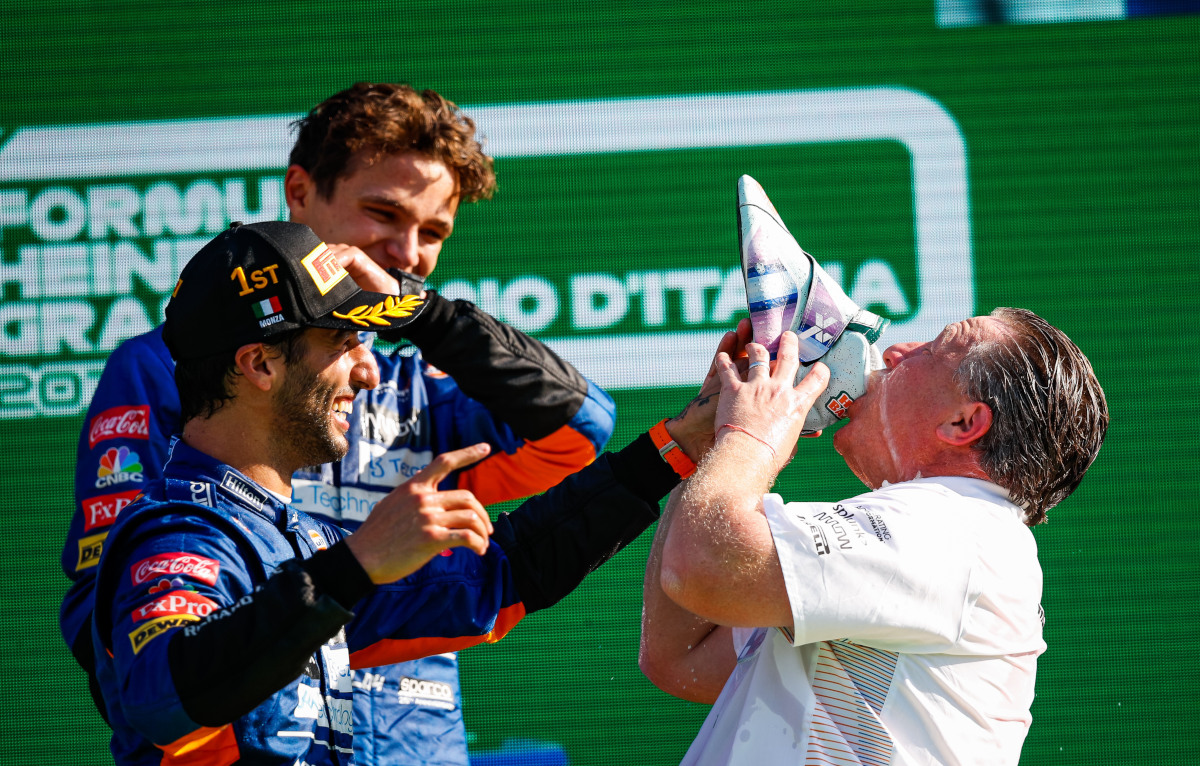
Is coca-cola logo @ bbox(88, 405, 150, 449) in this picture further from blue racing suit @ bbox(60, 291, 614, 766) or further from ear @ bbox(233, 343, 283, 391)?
ear @ bbox(233, 343, 283, 391)

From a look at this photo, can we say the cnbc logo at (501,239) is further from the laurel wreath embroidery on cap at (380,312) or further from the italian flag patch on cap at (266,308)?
the italian flag patch on cap at (266,308)

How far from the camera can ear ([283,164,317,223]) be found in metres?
2.22

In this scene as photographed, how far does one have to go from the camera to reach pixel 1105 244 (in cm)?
286

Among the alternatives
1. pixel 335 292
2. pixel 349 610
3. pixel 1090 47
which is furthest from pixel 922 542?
pixel 1090 47

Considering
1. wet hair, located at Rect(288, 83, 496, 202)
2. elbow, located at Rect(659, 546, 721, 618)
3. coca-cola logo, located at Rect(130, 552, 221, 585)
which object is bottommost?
elbow, located at Rect(659, 546, 721, 618)

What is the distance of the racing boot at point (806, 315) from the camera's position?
1.55 metres

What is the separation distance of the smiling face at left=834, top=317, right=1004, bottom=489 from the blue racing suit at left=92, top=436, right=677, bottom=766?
28 centimetres

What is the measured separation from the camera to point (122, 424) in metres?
1.82

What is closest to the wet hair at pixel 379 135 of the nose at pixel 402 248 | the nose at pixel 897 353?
the nose at pixel 402 248

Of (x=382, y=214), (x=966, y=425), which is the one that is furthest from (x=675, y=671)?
(x=382, y=214)

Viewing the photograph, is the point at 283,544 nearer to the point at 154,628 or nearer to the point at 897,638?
the point at 154,628

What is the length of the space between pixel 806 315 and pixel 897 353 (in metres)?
0.14

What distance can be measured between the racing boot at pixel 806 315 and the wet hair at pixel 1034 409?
0.54 feet

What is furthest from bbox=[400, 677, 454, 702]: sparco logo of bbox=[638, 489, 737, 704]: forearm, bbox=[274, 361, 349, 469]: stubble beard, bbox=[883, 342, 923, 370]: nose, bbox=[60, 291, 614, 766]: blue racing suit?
bbox=[883, 342, 923, 370]: nose
